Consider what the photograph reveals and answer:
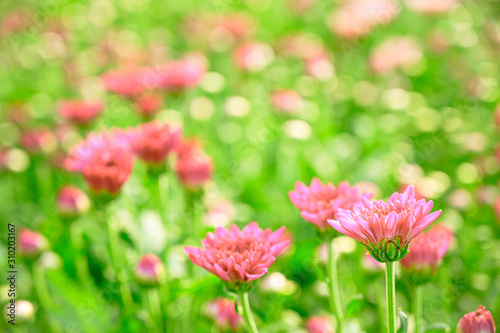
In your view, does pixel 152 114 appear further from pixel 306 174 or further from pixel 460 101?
pixel 460 101

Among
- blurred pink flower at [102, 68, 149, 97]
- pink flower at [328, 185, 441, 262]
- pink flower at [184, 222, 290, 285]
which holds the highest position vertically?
pink flower at [328, 185, 441, 262]

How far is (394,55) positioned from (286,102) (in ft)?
2.24

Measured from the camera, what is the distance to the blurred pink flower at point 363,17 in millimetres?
2365

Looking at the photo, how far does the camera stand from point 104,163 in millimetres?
1234

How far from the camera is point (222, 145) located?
2.06m

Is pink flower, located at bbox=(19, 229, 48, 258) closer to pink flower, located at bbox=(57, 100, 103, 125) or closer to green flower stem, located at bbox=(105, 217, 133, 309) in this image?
green flower stem, located at bbox=(105, 217, 133, 309)

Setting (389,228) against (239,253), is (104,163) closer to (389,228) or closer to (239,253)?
(239,253)

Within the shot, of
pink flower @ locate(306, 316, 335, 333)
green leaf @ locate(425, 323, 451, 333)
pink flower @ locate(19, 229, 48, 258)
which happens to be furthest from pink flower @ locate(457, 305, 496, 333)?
pink flower @ locate(19, 229, 48, 258)

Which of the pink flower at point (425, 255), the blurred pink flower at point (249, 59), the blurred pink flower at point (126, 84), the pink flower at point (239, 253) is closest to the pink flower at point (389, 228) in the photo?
the pink flower at point (239, 253)

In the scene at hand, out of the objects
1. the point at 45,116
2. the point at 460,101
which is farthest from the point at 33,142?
the point at 460,101

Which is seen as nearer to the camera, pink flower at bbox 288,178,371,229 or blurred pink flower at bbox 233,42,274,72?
pink flower at bbox 288,178,371,229

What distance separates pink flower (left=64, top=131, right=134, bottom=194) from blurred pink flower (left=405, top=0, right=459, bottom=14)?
72.6 inches

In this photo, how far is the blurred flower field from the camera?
1.02m

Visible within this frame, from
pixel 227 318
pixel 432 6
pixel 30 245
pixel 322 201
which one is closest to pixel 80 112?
pixel 30 245
